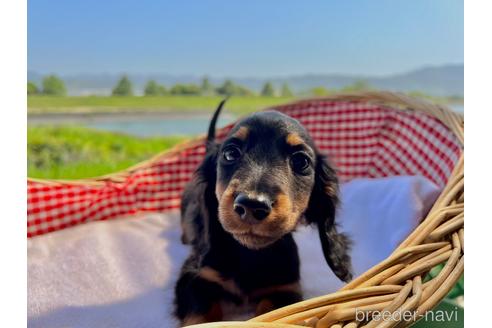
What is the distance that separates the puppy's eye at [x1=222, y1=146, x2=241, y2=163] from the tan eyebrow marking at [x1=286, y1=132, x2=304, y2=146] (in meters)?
0.08

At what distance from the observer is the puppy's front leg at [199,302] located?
2.91 feet

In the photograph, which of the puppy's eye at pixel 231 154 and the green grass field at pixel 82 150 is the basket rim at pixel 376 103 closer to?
the green grass field at pixel 82 150

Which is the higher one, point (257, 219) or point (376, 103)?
point (376, 103)

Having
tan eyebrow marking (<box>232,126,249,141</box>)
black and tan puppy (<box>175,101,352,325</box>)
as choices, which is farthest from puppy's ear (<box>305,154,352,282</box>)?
tan eyebrow marking (<box>232,126,249,141</box>)

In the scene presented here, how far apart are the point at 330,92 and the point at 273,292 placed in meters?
0.88

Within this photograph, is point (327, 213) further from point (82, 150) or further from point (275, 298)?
point (82, 150)

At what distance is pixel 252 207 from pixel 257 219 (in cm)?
2

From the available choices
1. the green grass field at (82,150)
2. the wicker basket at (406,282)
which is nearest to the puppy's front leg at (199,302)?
the wicker basket at (406,282)

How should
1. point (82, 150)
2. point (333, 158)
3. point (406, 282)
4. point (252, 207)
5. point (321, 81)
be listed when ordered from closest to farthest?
→ point (252, 207)
point (406, 282)
point (333, 158)
point (321, 81)
point (82, 150)

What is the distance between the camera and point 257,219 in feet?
2.58

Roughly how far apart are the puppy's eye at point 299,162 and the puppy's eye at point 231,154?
87 mm

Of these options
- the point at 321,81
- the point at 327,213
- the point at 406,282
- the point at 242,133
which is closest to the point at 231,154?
the point at 242,133
